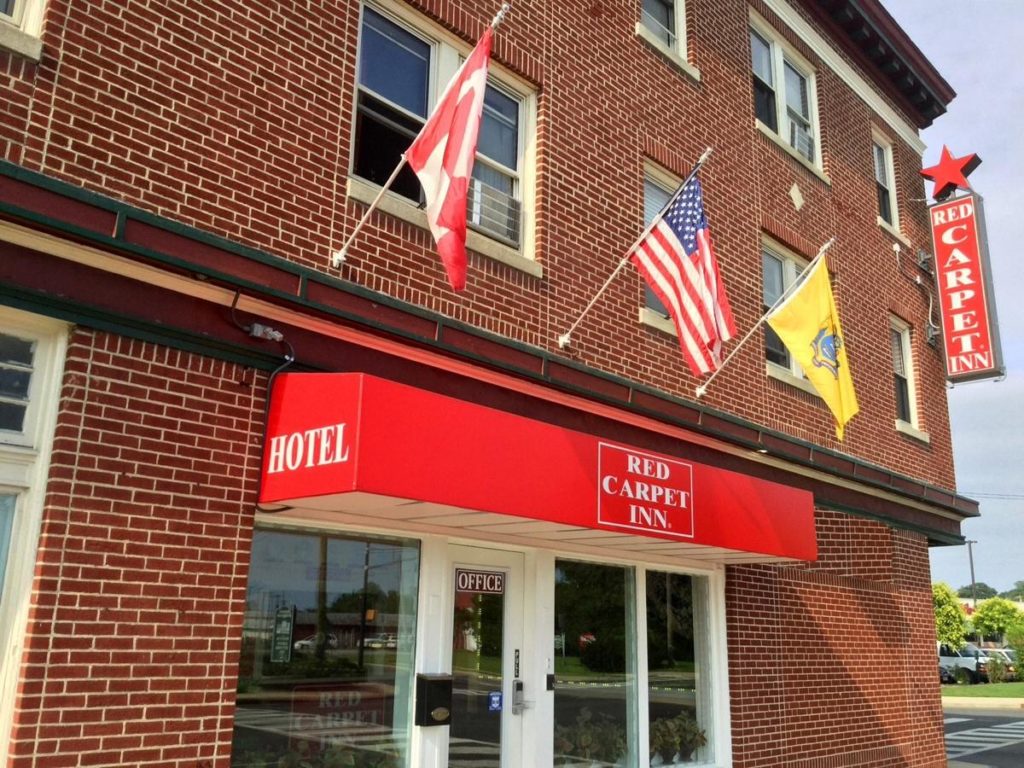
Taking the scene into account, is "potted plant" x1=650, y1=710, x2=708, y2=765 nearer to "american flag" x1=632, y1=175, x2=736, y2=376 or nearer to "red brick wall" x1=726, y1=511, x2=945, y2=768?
"red brick wall" x1=726, y1=511, x2=945, y2=768

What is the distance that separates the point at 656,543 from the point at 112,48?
17.7ft

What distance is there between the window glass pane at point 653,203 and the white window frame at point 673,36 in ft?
5.12

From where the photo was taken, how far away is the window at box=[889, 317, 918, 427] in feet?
48.1

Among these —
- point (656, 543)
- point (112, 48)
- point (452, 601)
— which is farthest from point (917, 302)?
point (112, 48)

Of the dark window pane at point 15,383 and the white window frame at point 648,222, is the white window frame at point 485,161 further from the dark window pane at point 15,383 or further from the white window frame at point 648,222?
the dark window pane at point 15,383

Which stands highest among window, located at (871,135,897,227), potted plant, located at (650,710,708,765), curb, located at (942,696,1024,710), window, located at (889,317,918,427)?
window, located at (871,135,897,227)

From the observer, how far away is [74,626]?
4.98 meters

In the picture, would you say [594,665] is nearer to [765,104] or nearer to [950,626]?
[765,104]

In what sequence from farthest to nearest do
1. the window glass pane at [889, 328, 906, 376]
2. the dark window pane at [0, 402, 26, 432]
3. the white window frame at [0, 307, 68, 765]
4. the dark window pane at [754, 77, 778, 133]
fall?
the window glass pane at [889, 328, 906, 376], the dark window pane at [754, 77, 778, 133], the dark window pane at [0, 402, 26, 432], the white window frame at [0, 307, 68, 765]

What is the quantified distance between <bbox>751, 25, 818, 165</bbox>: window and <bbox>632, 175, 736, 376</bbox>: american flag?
193 inches

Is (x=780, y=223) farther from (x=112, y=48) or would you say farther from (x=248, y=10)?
(x=112, y=48)

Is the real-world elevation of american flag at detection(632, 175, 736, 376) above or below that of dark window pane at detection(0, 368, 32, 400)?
above

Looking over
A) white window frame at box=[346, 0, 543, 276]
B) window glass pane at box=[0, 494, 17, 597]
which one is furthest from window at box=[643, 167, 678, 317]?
window glass pane at box=[0, 494, 17, 597]

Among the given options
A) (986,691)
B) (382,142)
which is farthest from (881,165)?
(986,691)
